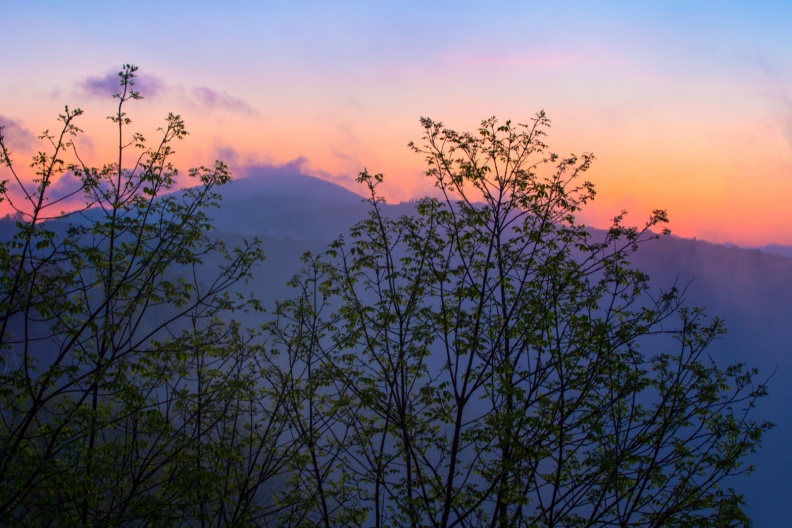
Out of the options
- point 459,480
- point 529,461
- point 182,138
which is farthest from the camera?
point 459,480

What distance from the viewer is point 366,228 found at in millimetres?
10820

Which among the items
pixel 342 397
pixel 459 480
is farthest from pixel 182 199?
pixel 459 480

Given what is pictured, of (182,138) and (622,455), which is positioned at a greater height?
(182,138)

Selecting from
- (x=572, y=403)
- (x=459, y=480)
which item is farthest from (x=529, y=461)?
(x=459, y=480)

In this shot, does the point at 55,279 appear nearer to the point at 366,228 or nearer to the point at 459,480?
the point at 366,228

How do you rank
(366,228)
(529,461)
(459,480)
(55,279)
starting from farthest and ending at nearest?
1. (459,480)
2. (366,228)
3. (529,461)
4. (55,279)

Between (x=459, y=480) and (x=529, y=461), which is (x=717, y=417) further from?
(x=459, y=480)

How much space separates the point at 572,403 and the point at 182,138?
8.43 m

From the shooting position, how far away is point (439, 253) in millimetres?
10867

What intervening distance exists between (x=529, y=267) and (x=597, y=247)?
146 centimetres

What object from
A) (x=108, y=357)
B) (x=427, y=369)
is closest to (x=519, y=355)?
(x=427, y=369)

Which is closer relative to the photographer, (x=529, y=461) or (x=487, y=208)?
(x=529, y=461)

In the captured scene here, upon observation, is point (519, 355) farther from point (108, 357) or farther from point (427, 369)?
point (108, 357)

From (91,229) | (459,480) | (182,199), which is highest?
(459,480)
